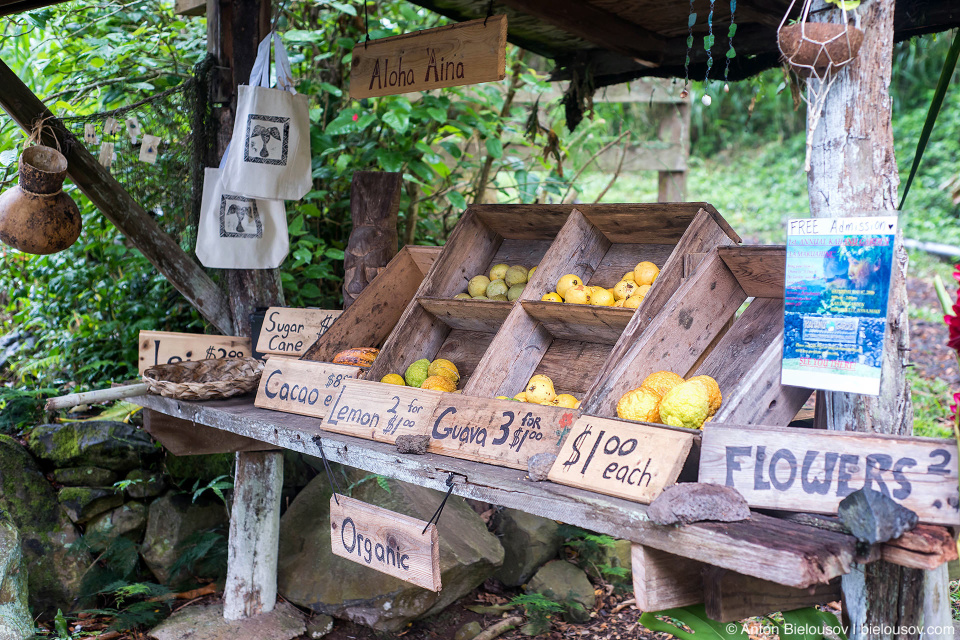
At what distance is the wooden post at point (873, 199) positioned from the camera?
4.97 ft

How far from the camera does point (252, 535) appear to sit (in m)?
3.36

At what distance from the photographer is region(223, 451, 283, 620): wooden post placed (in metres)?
3.32

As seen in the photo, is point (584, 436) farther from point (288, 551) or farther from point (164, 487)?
point (164, 487)

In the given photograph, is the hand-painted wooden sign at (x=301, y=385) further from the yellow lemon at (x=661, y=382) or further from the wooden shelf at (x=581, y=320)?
the yellow lemon at (x=661, y=382)

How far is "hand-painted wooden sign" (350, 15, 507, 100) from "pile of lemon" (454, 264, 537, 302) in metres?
0.69

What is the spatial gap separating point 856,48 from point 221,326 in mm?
2822

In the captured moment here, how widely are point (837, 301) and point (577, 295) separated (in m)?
0.93

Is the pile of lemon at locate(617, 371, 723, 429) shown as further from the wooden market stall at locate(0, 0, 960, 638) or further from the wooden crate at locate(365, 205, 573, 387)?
the wooden crate at locate(365, 205, 573, 387)

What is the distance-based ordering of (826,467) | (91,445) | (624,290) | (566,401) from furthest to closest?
1. (91,445)
2. (624,290)
3. (566,401)
4. (826,467)

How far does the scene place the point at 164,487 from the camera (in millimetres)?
3748

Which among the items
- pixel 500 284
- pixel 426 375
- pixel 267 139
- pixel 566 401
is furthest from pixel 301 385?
pixel 267 139

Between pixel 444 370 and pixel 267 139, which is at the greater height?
pixel 267 139

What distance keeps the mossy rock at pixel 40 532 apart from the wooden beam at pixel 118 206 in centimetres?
117

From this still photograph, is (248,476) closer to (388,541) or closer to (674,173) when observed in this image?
(388,541)
